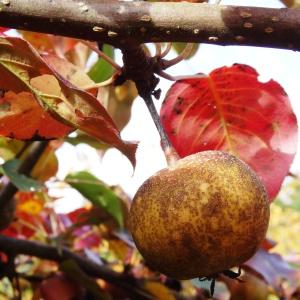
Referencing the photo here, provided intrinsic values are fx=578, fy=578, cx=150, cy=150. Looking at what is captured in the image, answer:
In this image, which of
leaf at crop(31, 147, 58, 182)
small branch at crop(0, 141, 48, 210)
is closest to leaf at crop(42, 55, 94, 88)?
small branch at crop(0, 141, 48, 210)

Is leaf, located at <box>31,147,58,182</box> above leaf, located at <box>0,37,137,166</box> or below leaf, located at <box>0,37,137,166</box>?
below

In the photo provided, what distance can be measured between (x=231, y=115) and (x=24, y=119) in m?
0.41

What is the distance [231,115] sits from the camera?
1061 millimetres

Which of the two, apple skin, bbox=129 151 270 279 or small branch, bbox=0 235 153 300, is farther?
small branch, bbox=0 235 153 300

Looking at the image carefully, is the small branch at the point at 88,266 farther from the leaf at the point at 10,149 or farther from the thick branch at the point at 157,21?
the thick branch at the point at 157,21

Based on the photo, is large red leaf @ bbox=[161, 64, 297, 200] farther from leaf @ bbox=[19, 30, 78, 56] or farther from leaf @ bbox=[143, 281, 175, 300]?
leaf @ bbox=[19, 30, 78, 56]

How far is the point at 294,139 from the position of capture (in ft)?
3.37

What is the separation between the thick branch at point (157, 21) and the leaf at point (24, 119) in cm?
23

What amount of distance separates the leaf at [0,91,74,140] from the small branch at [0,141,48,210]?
51 cm

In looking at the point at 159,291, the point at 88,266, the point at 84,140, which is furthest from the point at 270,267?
the point at 84,140

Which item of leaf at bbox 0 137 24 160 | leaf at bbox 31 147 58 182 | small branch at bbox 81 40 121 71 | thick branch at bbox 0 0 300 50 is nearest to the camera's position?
thick branch at bbox 0 0 300 50

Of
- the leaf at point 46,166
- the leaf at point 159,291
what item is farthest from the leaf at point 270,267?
the leaf at point 46,166

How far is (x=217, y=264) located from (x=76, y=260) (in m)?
0.75

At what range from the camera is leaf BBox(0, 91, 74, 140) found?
0.80 m
